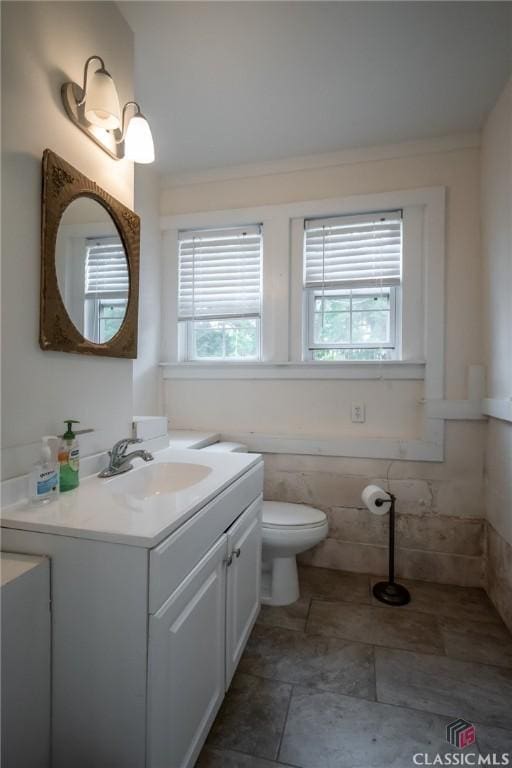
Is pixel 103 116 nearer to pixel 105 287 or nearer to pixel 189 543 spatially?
pixel 105 287

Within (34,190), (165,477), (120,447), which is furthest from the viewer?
(165,477)

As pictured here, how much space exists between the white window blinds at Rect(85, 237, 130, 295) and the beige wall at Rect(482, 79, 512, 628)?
5.63 feet

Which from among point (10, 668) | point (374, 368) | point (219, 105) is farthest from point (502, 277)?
point (10, 668)

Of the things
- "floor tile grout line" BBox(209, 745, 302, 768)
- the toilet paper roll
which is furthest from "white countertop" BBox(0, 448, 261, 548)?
the toilet paper roll

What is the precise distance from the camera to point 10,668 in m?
0.78

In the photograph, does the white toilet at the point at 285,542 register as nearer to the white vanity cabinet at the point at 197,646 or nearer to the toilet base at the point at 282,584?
the toilet base at the point at 282,584

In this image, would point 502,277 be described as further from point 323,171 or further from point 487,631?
point 487,631

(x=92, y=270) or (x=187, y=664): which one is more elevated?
(x=92, y=270)

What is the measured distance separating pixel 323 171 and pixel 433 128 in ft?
2.04

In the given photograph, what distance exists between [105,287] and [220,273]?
47.4 inches

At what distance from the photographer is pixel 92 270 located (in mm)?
1299

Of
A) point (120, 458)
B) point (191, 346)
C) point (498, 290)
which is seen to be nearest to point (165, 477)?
point (120, 458)

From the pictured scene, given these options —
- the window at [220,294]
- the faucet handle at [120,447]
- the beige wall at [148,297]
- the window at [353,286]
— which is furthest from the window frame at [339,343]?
the faucet handle at [120,447]

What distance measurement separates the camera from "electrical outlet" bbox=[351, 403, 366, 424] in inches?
87.4
